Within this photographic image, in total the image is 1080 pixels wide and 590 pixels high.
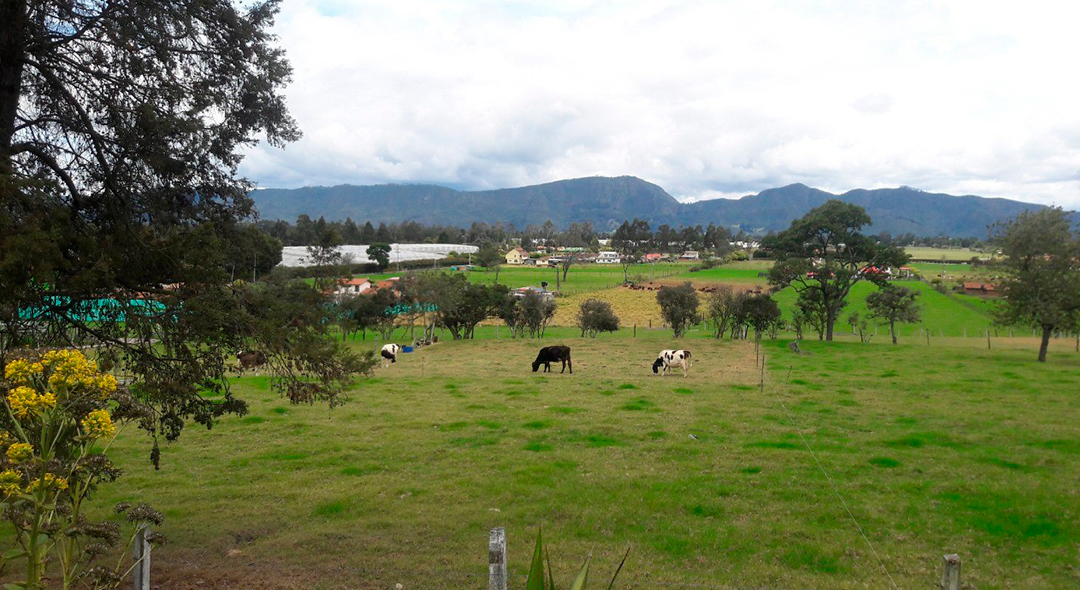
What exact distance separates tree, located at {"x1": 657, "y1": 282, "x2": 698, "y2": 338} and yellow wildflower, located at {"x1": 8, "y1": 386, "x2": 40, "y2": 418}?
42724 mm

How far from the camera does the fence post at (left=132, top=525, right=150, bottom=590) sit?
529 centimetres

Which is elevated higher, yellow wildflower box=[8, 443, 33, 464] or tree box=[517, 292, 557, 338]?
yellow wildflower box=[8, 443, 33, 464]

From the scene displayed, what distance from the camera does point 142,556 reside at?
5.38 m

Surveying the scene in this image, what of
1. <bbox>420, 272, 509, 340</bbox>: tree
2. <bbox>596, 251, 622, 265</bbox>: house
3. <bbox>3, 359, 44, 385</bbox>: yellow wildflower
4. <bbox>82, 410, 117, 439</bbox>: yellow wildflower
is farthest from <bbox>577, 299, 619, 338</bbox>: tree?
<bbox>596, 251, 622, 265</bbox>: house

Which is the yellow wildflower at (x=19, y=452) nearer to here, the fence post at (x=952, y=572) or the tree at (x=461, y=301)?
the fence post at (x=952, y=572)

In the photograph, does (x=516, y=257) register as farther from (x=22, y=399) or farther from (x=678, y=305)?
(x=22, y=399)

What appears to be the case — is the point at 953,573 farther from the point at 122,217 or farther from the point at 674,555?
the point at 122,217

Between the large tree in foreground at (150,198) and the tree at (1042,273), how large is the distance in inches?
1274

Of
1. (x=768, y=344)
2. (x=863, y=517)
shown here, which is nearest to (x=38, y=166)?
(x=863, y=517)

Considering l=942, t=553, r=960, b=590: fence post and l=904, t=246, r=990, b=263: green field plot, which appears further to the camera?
l=904, t=246, r=990, b=263: green field plot

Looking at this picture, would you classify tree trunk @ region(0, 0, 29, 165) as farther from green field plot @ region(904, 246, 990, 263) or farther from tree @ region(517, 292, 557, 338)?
green field plot @ region(904, 246, 990, 263)

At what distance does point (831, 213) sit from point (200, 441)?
123ft

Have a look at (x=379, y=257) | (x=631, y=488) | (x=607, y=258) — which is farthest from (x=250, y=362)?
(x=607, y=258)

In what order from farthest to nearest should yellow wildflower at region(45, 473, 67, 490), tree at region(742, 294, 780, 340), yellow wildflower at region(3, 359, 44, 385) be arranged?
tree at region(742, 294, 780, 340) < yellow wildflower at region(45, 473, 67, 490) < yellow wildflower at region(3, 359, 44, 385)
